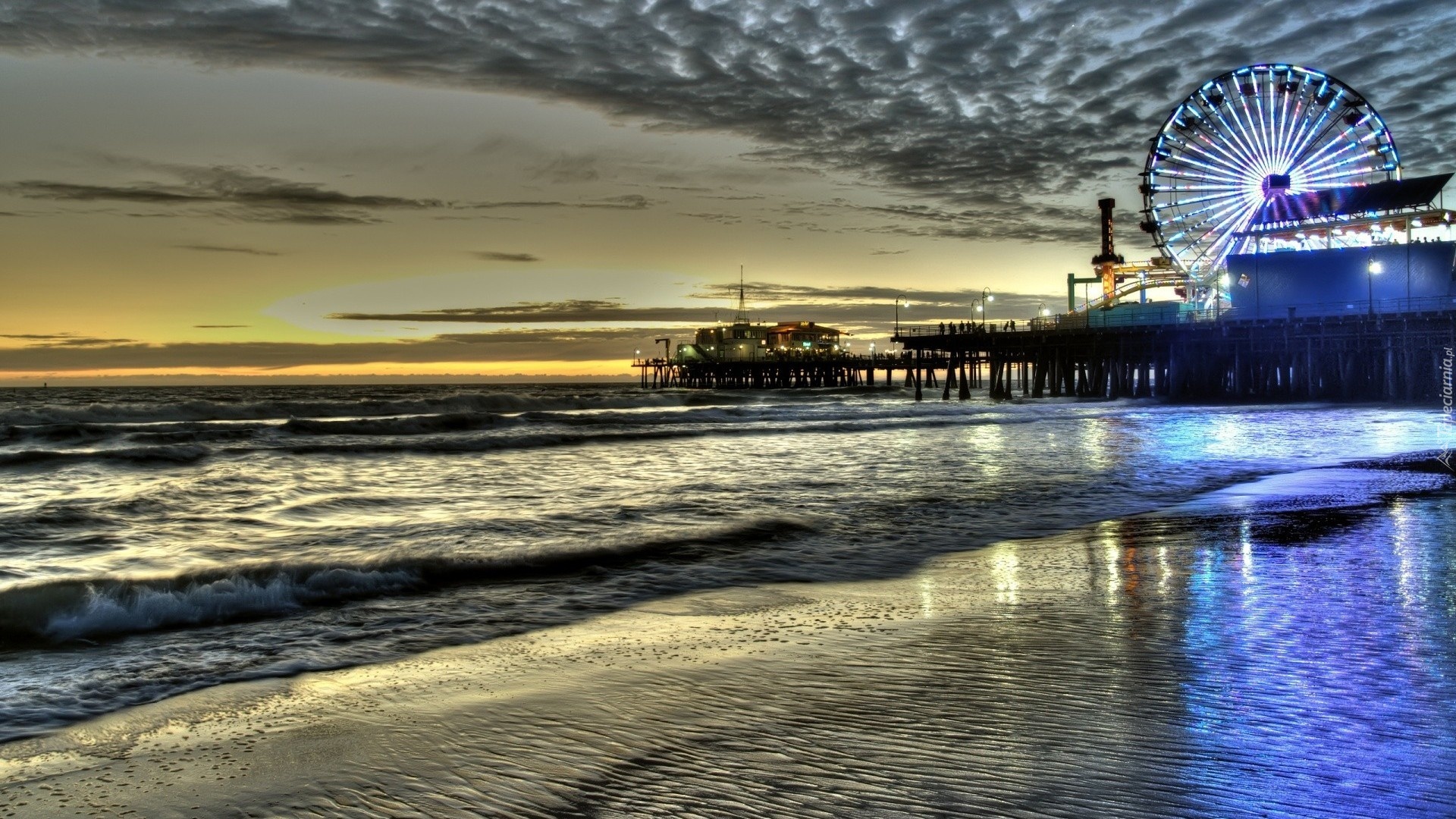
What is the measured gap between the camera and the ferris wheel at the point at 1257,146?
58.0m

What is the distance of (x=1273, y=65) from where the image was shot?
5759 cm

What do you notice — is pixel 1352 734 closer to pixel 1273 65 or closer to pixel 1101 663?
pixel 1101 663

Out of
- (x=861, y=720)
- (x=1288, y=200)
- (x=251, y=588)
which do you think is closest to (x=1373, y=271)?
(x=1288, y=200)

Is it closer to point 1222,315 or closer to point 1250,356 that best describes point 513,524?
point 1250,356

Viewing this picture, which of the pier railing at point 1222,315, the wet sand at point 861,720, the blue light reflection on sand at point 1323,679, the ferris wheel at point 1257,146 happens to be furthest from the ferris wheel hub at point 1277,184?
the wet sand at point 861,720

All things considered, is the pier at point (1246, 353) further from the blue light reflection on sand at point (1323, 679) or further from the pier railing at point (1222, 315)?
the blue light reflection on sand at point (1323, 679)

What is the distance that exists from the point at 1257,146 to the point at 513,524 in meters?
61.5

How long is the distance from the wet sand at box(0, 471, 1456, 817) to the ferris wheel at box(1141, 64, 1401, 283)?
5995 centimetres

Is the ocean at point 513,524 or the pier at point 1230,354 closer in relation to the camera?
the ocean at point 513,524

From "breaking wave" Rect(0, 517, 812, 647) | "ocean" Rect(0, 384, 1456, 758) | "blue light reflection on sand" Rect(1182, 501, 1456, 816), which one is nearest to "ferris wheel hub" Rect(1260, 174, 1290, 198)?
"ocean" Rect(0, 384, 1456, 758)

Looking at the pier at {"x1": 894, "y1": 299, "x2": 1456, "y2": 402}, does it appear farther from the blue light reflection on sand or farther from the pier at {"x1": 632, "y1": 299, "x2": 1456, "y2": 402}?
the blue light reflection on sand

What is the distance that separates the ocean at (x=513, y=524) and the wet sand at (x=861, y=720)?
1.08ft

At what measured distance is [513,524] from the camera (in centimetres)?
1299

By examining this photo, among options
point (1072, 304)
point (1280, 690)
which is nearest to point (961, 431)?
point (1280, 690)
